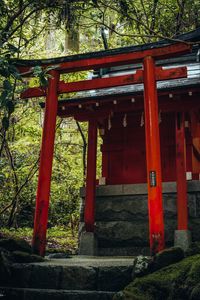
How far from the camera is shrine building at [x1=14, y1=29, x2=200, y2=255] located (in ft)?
22.9

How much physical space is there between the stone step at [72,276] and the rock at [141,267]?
0.38ft

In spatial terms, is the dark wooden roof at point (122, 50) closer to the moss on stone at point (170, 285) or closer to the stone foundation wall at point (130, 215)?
the stone foundation wall at point (130, 215)

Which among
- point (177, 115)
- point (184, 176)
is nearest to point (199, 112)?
point (177, 115)

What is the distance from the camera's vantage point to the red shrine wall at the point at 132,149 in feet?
31.5

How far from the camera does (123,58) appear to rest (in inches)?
291

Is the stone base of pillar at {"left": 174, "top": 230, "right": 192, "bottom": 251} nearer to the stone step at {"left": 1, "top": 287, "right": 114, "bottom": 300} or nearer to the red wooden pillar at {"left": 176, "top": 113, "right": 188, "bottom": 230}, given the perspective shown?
the red wooden pillar at {"left": 176, "top": 113, "right": 188, "bottom": 230}

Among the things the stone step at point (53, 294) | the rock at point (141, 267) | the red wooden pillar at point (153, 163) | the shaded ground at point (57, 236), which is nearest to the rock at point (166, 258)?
the rock at point (141, 267)

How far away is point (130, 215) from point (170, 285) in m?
4.80

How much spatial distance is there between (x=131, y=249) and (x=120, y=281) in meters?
3.88

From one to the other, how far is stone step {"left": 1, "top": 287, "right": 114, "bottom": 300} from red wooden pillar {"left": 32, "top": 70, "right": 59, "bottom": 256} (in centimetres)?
163

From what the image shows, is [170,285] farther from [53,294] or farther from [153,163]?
[153,163]

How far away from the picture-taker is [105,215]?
369 inches

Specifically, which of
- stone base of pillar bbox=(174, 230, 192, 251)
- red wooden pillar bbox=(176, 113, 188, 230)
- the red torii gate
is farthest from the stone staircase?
red wooden pillar bbox=(176, 113, 188, 230)

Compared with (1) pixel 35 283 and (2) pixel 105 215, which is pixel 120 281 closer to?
(1) pixel 35 283
